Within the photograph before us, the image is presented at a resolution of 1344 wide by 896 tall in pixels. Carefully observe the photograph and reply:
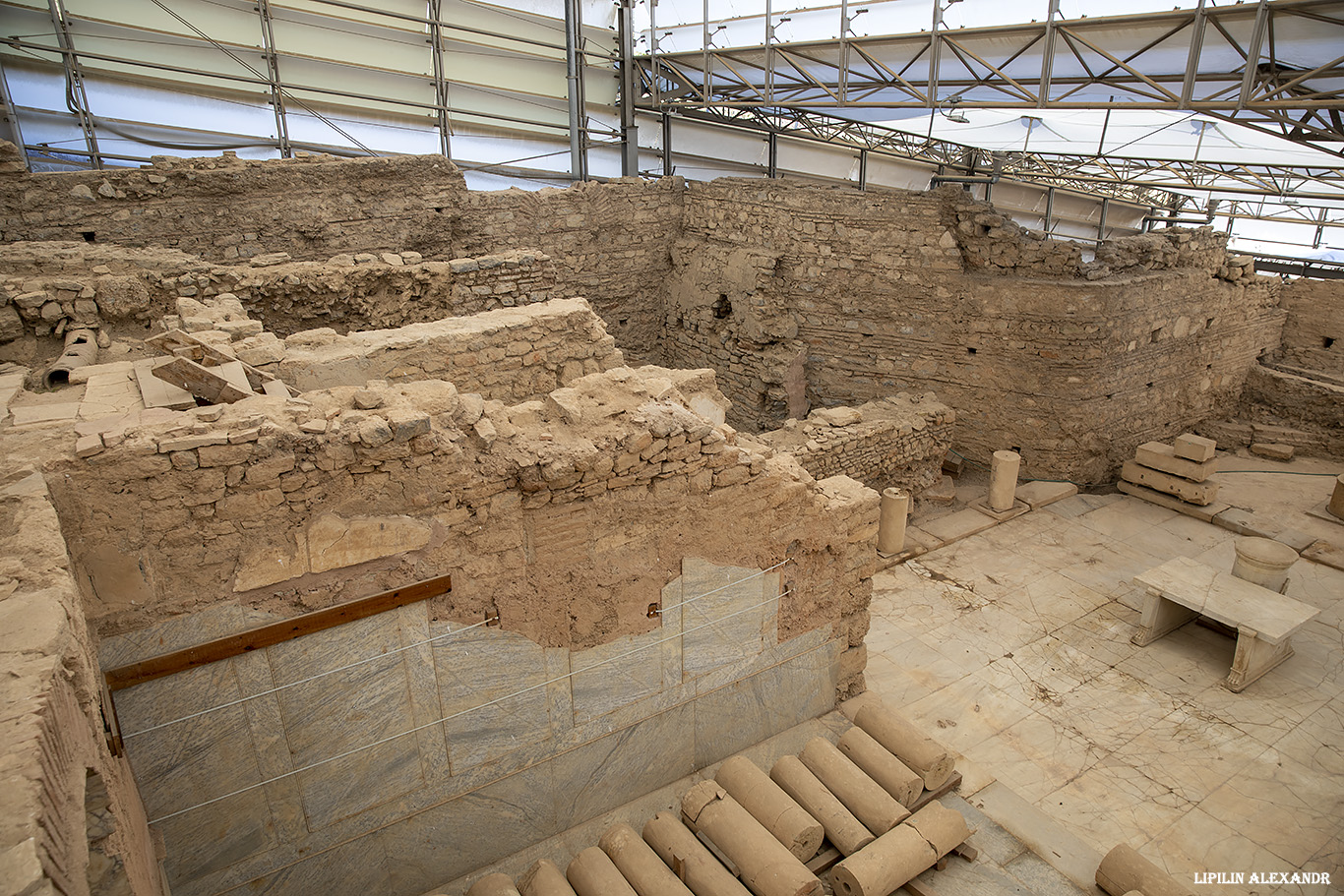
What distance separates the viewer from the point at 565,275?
1194 centimetres

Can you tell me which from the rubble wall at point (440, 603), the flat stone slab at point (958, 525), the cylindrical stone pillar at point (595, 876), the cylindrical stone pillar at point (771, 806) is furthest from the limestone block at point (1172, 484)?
the cylindrical stone pillar at point (595, 876)

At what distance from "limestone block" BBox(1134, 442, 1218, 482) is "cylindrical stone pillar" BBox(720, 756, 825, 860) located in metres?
7.37

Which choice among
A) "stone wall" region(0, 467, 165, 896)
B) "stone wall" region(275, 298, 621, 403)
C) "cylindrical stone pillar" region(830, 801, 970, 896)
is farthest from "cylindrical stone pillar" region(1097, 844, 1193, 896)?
"stone wall" region(0, 467, 165, 896)

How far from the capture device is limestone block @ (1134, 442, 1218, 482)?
31.2ft

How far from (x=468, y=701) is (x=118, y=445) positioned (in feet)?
7.21

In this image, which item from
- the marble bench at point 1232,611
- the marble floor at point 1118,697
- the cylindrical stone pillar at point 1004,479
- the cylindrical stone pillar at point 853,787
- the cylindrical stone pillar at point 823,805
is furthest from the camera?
the cylindrical stone pillar at point 1004,479

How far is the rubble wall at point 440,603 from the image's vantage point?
3668mm

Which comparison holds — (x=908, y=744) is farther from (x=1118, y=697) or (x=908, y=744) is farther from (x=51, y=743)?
(x=51, y=743)

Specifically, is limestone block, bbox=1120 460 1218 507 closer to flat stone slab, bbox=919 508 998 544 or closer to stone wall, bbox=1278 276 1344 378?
flat stone slab, bbox=919 508 998 544

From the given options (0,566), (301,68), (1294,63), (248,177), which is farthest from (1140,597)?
(301,68)

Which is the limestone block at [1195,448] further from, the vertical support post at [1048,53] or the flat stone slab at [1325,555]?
the vertical support post at [1048,53]

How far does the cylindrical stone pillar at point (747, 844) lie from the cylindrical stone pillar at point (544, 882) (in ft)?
2.83

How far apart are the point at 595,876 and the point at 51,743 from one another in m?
2.98

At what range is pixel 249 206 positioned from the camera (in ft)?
30.7
